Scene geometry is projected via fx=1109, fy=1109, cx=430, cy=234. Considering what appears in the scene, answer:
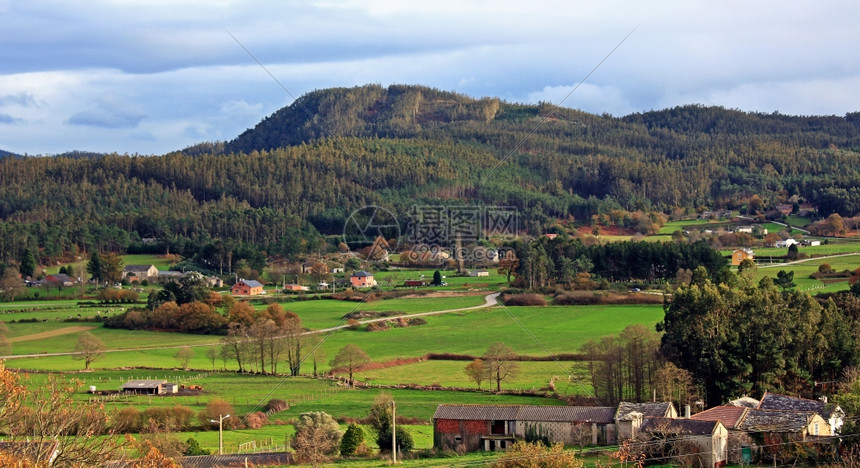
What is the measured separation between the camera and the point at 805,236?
355 feet

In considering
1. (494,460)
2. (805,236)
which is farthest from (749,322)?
(805,236)

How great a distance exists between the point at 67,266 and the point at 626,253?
49666mm

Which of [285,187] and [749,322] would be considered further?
[285,187]

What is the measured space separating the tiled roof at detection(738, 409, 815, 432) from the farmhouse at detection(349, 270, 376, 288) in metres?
49.4

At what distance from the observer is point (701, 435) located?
1270 inches

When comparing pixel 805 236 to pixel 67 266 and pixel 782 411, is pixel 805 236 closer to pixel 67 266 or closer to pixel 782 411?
pixel 67 266

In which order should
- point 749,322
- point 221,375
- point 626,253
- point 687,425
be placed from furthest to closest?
1. point 626,253
2. point 221,375
3. point 749,322
4. point 687,425

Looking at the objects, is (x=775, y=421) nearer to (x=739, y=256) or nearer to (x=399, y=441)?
(x=399, y=441)

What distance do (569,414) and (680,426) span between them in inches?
154

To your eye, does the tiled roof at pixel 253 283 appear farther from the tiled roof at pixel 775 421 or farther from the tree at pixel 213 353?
the tiled roof at pixel 775 421

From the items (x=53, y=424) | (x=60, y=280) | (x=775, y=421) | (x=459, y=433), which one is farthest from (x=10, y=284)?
(x=53, y=424)

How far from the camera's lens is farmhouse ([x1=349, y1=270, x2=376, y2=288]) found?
268 ft

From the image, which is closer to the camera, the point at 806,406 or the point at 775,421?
the point at 775,421

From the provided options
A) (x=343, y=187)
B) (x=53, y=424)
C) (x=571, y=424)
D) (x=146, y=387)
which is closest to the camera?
(x=53, y=424)
